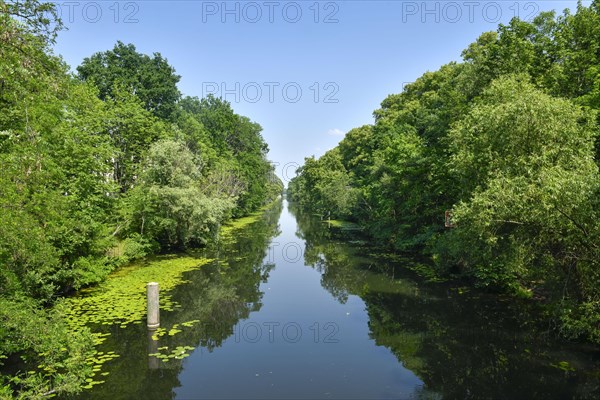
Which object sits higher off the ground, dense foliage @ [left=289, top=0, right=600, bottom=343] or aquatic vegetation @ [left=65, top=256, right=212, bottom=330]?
dense foliage @ [left=289, top=0, right=600, bottom=343]

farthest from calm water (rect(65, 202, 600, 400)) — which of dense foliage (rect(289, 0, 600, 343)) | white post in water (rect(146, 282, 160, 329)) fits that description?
dense foliage (rect(289, 0, 600, 343))

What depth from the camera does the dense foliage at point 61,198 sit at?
9016mm

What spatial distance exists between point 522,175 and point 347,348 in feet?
27.7

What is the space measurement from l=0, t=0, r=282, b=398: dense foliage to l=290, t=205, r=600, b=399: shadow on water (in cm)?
1007

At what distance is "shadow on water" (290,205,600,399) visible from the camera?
9.80m

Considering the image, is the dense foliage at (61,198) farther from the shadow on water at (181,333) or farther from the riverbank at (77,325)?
the shadow on water at (181,333)

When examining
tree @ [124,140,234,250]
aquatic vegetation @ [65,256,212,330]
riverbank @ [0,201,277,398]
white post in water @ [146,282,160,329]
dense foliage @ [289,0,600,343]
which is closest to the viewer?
riverbank @ [0,201,277,398]

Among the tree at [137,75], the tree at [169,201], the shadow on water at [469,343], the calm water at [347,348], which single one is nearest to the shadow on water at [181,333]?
the calm water at [347,348]

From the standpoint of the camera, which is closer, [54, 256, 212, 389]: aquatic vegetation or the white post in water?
[54, 256, 212, 389]: aquatic vegetation

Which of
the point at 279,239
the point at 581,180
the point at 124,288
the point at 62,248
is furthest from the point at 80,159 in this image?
the point at 279,239

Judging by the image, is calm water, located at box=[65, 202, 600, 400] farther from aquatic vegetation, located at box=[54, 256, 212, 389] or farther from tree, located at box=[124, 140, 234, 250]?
tree, located at box=[124, 140, 234, 250]

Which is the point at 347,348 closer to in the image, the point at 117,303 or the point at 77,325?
the point at 77,325

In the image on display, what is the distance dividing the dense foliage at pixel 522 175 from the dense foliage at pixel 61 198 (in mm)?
13105

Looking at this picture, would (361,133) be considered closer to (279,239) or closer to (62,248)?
(279,239)
